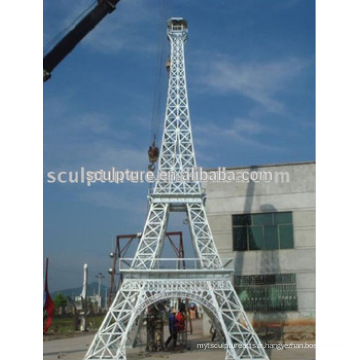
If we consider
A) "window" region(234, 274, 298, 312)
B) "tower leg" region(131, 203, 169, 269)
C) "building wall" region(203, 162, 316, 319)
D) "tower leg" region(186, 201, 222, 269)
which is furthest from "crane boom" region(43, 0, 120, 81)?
"window" region(234, 274, 298, 312)

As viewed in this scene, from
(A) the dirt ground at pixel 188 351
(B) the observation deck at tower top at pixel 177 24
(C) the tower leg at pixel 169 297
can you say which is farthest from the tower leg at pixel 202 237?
(B) the observation deck at tower top at pixel 177 24

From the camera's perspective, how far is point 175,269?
13.1 m

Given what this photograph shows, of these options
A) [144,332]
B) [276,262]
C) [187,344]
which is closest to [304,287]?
[276,262]

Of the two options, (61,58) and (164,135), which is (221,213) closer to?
(164,135)

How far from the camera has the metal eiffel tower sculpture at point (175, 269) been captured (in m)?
12.6

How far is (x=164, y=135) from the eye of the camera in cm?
1441

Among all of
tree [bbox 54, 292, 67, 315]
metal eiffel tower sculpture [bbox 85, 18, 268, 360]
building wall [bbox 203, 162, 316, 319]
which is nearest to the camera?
tree [bbox 54, 292, 67, 315]

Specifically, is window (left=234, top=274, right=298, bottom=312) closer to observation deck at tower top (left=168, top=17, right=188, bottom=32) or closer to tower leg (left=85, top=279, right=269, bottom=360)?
tower leg (left=85, top=279, right=269, bottom=360)

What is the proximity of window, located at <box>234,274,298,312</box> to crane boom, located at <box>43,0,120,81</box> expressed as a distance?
675cm

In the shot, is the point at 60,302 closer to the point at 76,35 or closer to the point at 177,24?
the point at 76,35

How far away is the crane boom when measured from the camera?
12.4m

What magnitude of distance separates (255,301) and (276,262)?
1.09 m

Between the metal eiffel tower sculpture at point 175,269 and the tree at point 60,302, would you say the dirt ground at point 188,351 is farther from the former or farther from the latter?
the tree at point 60,302

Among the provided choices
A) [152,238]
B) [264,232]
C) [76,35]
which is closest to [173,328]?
[152,238]
